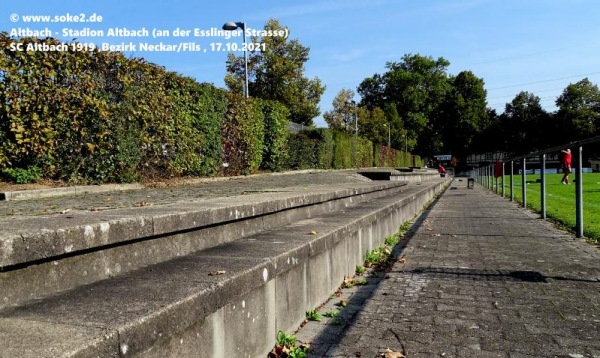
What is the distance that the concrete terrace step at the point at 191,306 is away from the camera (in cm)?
156

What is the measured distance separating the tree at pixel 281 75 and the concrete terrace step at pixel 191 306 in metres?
32.5

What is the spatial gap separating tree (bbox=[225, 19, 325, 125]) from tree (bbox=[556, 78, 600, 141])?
57.6 meters

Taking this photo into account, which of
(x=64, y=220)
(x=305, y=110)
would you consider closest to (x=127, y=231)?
(x=64, y=220)

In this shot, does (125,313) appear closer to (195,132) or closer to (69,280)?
(69,280)

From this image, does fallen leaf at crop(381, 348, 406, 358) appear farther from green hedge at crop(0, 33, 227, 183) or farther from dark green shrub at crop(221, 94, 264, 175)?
dark green shrub at crop(221, 94, 264, 175)

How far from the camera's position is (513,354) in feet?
8.69

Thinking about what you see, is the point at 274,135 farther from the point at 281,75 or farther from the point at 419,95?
the point at 419,95

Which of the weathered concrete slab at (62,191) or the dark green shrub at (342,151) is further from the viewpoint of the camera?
the dark green shrub at (342,151)

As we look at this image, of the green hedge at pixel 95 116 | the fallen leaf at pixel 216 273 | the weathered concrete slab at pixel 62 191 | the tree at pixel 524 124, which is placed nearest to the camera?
the fallen leaf at pixel 216 273

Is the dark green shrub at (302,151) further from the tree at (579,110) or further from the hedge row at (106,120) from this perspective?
the tree at (579,110)

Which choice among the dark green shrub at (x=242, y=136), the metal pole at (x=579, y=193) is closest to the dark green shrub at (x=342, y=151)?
the dark green shrub at (x=242, y=136)

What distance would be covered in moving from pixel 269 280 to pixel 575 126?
8592 cm

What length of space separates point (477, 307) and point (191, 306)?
243cm

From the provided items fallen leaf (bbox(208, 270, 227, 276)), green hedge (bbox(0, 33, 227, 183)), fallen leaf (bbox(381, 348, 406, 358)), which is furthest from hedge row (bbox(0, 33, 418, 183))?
fallen leaf (bbox(381, 348, 406, 358))
